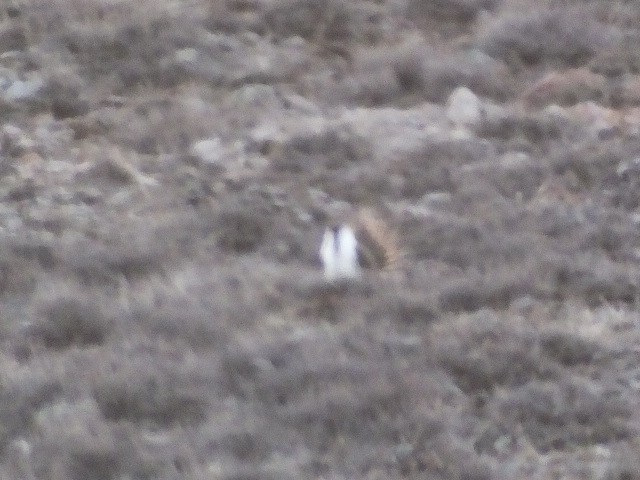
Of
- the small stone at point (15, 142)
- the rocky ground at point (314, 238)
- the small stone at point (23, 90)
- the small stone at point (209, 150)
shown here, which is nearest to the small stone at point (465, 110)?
the rocky ground at point (314, 238)

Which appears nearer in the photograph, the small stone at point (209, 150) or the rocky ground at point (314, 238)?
the rocky ground at point (314, 238)

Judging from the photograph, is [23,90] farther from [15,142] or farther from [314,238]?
[314,238]

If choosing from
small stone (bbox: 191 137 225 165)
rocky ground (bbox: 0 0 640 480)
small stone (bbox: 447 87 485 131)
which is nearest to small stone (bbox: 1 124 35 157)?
rocky ground (bbox: 0 0 640 480)

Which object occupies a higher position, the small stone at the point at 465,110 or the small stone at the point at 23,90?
the small stone at the point at 23,90

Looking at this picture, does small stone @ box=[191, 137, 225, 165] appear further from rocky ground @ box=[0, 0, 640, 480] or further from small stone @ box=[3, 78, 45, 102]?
small stone @ box=[3, 78, 45, 102]

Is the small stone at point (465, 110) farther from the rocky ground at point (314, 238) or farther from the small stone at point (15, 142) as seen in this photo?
the small stone at point (15, 142)

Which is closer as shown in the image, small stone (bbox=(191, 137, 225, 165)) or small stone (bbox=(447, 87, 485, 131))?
small stone (bbox=(191, 137, 225, 165))

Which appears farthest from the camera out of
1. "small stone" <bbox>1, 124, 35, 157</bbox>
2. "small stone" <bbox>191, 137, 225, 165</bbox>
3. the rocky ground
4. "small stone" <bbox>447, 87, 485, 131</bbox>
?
"small stone" <bbox>447, 87, 485, 131</bbox>

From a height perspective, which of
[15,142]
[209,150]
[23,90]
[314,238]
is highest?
[23,90]

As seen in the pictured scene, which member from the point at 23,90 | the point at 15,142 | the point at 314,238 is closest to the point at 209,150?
the point at 15,142
